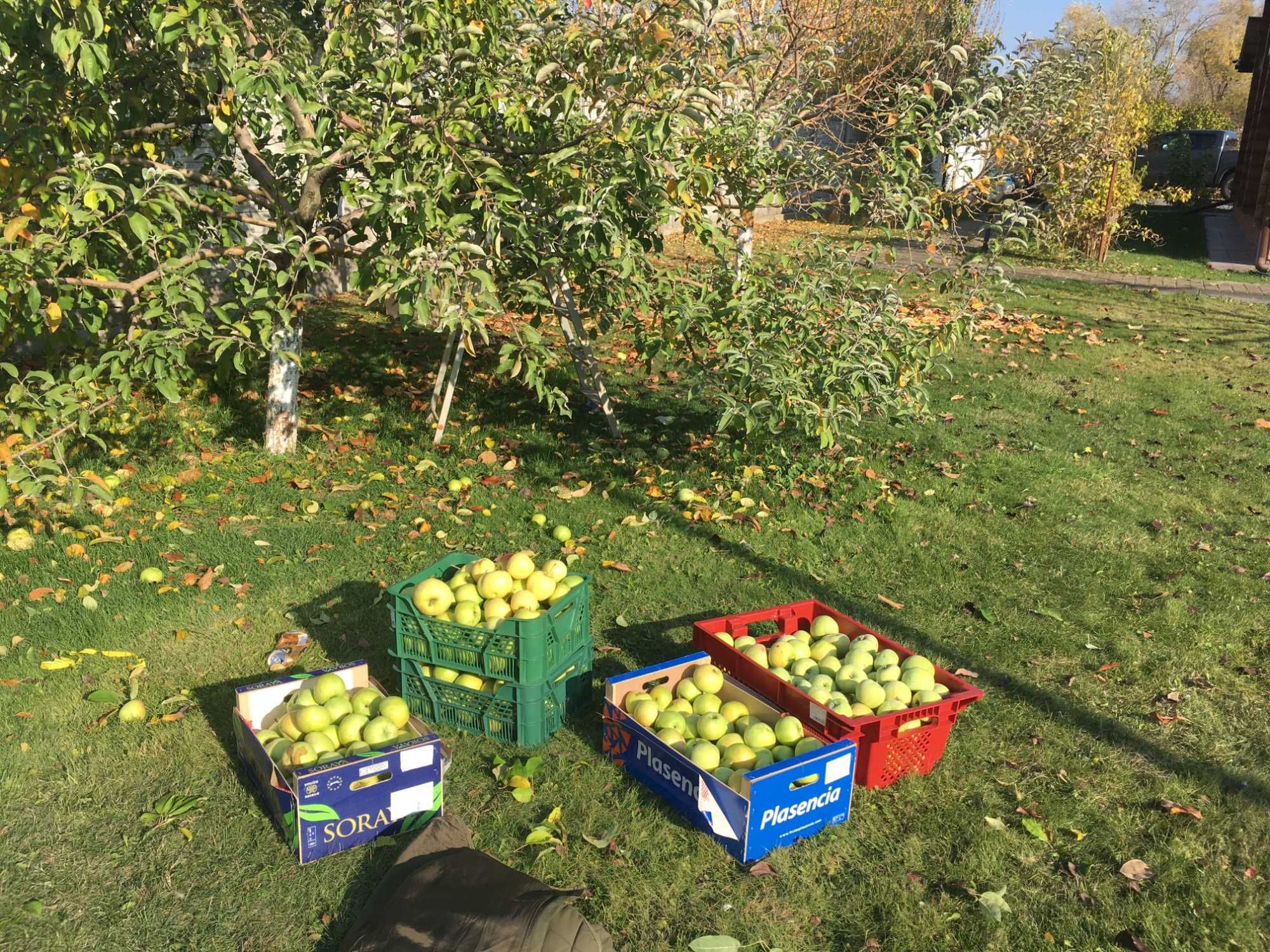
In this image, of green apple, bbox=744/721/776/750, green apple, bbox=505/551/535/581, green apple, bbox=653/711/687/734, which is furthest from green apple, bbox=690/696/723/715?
green apple, bbox=505/551/535/581

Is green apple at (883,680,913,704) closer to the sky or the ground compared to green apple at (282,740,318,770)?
closer to the sky

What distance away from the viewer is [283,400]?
6.98 metres

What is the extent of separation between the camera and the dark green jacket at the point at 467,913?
2877mm

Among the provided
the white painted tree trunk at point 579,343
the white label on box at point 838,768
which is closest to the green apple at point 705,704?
the white label on box at point 838,768

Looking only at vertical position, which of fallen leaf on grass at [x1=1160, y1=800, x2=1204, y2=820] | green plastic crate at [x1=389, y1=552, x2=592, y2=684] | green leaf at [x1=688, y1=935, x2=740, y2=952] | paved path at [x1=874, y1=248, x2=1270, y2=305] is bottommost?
green leaf at [x1=688, y1=935, x2=740, y2=952]

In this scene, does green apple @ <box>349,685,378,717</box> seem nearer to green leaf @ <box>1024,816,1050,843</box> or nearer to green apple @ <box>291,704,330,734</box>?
green apple @ <box>291,704,330,734</box>

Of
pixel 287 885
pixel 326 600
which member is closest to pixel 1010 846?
pixel 287 885

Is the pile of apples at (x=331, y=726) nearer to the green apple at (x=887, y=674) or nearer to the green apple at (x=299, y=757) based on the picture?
the green apple at (x=299, y=757)

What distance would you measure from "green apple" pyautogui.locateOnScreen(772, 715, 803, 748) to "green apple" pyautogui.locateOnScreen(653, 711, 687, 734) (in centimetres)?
36

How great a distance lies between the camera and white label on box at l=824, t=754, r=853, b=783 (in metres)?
3.56

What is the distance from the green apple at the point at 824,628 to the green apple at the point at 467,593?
Result: 62.9 inches

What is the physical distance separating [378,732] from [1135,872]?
2.81 m

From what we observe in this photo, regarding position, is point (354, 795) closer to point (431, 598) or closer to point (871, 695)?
point (431, 598)

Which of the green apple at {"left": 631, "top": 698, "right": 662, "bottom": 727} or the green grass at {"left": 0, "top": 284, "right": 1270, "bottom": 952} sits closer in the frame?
the green grass at {"left": 0, "top": 284, "right": 1270, "bottom": 952}
